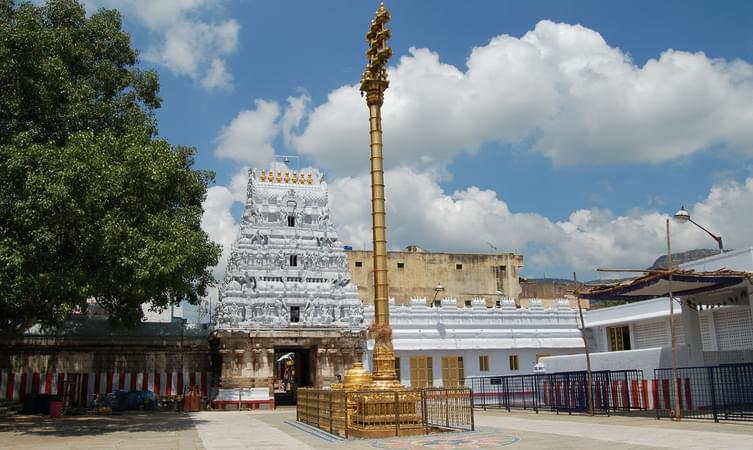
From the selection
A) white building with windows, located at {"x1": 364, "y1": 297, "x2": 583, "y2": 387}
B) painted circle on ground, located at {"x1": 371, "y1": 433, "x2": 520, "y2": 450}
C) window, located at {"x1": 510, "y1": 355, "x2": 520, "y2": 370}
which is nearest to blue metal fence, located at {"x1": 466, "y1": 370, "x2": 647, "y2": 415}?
painted circle on ground, located at {"x1": 371, "y1": 433, "x2": 520, "y2": 450}

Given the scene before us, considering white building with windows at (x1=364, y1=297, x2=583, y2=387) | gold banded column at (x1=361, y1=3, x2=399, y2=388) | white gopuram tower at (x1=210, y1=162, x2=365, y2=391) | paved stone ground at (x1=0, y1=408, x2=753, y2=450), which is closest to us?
paved stone ground at (x1=0, y1=408, x2=753, y2=450)

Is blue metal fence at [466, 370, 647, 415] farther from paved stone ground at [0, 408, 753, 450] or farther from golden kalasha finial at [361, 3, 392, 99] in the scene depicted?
golden kalasha finial at [361, 3, 392, 99]

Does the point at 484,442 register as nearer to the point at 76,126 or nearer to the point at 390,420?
the point at 390,420

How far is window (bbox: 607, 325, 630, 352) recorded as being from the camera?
3391 centimetres

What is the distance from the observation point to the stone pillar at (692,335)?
909 inches

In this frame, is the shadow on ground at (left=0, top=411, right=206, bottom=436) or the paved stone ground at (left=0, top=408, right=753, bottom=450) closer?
the paved stone ground at (left=0, top=408, right=753, bottom=450)

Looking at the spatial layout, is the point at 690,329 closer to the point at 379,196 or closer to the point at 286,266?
the point at 379,196

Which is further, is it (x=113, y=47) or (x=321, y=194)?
(x=321, y=194)

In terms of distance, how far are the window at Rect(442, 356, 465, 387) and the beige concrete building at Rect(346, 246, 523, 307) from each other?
47.6 ft

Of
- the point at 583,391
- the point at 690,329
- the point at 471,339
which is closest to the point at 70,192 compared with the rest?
the point at 583,391

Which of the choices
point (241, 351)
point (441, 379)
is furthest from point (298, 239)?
point (441, 379)

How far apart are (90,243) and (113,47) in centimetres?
1009

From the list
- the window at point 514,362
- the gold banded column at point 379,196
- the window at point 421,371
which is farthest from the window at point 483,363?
the gold banded column at point 379,196

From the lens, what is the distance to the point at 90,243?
65.0 feet
